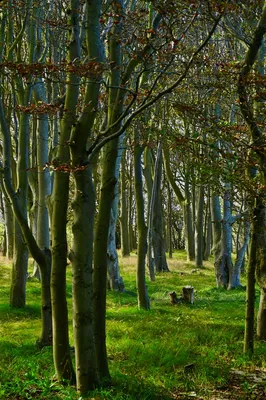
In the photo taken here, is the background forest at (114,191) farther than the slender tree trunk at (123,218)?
No

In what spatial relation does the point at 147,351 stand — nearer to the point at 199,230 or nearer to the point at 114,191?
the point at 114,191

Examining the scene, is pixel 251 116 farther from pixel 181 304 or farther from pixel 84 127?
pixel 181 304

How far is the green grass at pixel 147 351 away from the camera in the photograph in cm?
556

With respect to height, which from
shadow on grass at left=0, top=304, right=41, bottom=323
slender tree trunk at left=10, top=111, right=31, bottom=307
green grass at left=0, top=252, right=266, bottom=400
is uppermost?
slender tree trunk at left=10, top=111, right=31, bottom=307

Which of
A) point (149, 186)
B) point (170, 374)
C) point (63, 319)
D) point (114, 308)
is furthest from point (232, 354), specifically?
point (149, 186)

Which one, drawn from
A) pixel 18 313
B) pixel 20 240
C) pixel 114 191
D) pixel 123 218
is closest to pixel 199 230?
pixel 123 218

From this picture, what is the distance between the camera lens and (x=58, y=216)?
5680 mm

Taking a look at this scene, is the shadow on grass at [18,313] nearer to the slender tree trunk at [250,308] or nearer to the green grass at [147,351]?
the green grass at [147,351]

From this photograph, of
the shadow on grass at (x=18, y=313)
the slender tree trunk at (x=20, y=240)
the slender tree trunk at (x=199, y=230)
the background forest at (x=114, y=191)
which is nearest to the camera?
the background forest at (x=114, y=191)

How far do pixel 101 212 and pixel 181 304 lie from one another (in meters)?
7.02

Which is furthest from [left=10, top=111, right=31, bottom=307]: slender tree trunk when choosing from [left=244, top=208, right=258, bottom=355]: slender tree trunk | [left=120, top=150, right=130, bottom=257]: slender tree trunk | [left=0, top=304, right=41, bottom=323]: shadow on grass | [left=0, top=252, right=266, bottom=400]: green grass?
[left=120, top=150, right=130, bottom=257]: slender tree trunk

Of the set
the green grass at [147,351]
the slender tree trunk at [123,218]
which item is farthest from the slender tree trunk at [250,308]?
the slender tree trunk at [123,218]

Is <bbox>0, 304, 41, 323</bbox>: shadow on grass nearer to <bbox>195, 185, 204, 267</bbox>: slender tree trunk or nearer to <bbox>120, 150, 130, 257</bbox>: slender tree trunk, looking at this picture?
<bbox>195, 185, 204, 267</bbox>: slender tree trunk

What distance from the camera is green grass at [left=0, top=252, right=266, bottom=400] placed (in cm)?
556
